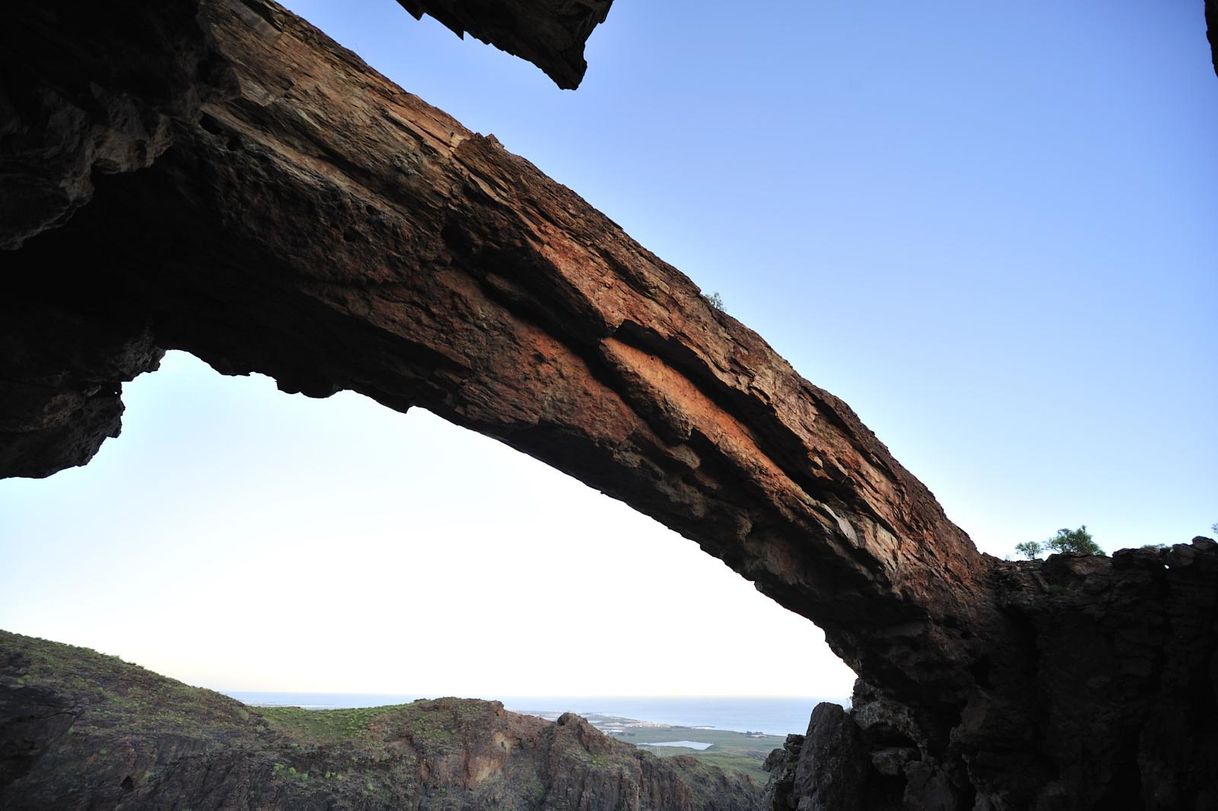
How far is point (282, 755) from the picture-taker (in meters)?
30.3

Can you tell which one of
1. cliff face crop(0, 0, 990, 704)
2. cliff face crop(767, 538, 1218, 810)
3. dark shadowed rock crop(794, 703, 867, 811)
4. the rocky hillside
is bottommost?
the rocky hillside

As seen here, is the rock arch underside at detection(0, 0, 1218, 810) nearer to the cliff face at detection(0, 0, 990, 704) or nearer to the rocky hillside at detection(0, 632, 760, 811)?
the cliff face at detection(0, 0, 990, 704)

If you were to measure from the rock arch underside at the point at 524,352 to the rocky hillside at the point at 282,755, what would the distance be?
742 inches

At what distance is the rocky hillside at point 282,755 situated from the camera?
23516 mm

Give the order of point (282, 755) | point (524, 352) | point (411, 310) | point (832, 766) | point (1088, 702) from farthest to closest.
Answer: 1. point (282, 755)
2. point (832, 766)
3. point (1088, 702)
4. point (524, 352)
5. point (411, 310)

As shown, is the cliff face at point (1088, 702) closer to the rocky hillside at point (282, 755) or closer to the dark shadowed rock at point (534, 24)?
the dark shadowed rock at point (534, 24)

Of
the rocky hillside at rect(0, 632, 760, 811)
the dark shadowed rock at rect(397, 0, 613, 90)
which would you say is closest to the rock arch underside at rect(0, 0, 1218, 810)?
the dark shadowed rock at rect(397, 0, 613, 90)

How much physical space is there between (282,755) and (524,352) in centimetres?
3083

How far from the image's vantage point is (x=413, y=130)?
10242 mm

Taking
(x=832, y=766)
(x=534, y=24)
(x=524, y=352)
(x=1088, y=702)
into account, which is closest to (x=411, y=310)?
(x=524, y=352)

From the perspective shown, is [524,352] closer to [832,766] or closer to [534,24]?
[534,24]

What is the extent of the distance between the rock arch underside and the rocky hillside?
18.9 meters

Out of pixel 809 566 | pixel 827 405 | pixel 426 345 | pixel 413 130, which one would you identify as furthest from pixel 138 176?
pixel 809 566

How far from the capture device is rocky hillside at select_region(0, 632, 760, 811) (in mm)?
23516
